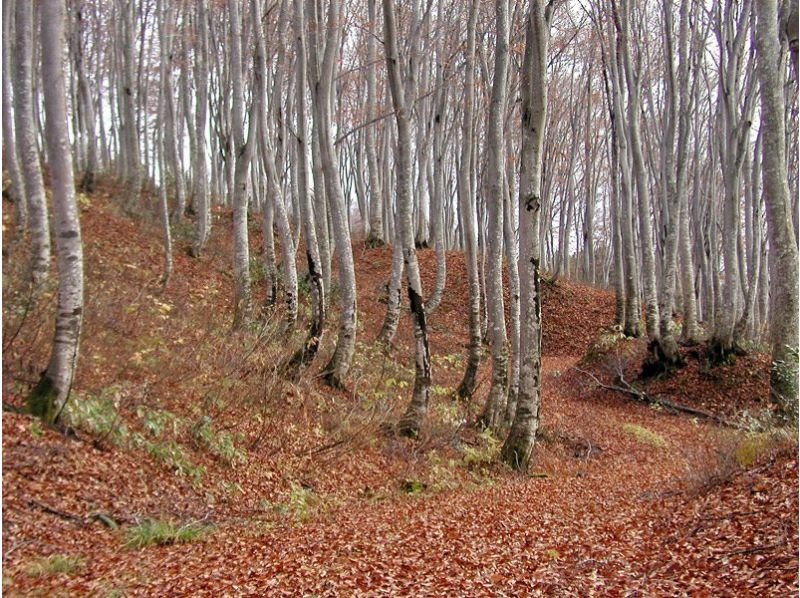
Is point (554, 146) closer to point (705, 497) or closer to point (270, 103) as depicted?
point (270, 103)

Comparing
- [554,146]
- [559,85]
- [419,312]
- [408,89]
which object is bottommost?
[419,312]

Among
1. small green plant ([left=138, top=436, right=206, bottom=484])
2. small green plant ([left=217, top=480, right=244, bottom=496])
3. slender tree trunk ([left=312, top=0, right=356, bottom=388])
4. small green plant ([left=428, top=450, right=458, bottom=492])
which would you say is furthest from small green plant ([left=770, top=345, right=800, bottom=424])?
small green plant ([left=138, top=436, right=206, bottom=484])

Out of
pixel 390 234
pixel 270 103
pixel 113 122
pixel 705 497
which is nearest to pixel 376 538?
pixel 705 497

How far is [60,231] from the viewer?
19.4 feet

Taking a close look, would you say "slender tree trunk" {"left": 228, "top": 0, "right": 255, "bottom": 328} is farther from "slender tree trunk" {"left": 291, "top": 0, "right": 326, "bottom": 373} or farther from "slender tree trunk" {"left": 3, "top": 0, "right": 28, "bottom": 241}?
"slender tree trunk" {"left": 3, "top": 0, "right": 28, "bottom": 241}

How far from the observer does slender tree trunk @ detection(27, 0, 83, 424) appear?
5836 mm

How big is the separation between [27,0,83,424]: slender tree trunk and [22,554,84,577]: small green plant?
1.82 meters

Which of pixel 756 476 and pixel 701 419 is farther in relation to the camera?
pixel 701 419

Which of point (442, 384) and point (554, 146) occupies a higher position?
point (554, 146)

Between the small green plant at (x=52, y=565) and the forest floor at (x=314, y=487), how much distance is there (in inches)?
0.8

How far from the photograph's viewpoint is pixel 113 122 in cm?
2558

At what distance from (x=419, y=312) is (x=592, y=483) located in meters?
3.24

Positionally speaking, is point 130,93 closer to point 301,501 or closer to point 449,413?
point 449,413

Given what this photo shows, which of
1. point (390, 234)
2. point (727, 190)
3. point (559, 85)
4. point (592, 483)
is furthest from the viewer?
point (390, 234)
